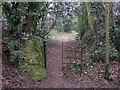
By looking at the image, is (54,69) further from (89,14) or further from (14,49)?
(89,14)

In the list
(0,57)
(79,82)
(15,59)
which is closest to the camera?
(0,57)

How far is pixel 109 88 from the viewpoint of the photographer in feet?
10.3

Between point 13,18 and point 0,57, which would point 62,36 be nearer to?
point 13,18

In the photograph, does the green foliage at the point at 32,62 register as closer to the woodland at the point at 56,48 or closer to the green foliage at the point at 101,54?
the woodland at the point at 56,48

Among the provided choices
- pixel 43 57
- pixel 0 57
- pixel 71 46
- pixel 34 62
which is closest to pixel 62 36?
pixel 71 46

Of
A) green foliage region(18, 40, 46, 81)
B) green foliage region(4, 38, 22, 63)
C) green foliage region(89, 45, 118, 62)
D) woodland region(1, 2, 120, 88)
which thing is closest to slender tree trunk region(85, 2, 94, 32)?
woodland region(1, 2, 120, 88)

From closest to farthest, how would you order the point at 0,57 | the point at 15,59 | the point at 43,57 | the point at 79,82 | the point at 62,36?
the point at 0,57
the point at 15,59
the point at 79,82
the point at 43,57
the point at 62,36

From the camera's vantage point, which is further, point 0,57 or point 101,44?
point 101,44

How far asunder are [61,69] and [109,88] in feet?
2.46

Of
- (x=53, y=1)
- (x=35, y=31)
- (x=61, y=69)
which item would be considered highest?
(x=53, y=1)

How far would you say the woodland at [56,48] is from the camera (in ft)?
10.1

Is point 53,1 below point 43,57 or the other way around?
the other way around

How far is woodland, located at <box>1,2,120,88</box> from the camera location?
3076 millimetres

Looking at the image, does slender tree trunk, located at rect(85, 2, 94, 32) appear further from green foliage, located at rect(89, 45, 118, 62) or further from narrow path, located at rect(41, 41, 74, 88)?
narrow path, located at rect(41, 41, 74, 88)
